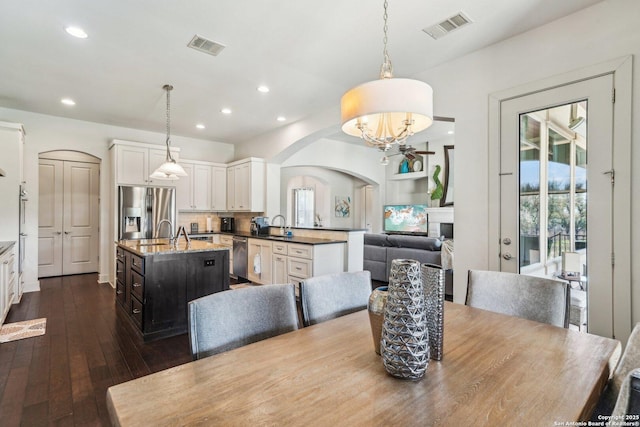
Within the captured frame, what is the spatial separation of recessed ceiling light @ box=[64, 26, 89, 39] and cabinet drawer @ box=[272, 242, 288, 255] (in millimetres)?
3151

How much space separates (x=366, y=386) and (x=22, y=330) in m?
4.05

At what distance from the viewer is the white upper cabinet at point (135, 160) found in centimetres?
522

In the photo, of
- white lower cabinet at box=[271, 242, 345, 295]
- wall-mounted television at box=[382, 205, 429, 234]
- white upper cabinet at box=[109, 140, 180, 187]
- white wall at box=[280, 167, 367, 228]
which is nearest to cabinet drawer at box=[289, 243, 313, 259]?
white lower cabinet at box=[271, 242, 345, 295]

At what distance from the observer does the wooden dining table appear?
836 mm

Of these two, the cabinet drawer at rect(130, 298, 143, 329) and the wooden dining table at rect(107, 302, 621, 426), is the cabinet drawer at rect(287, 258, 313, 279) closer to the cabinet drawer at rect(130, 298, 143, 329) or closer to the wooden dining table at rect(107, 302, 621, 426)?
the cabinet drawer at rect(130, 298, 143, 329)

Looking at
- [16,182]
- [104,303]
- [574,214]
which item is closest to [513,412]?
[574,214]

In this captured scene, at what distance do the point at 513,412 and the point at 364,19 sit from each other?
2595 mm

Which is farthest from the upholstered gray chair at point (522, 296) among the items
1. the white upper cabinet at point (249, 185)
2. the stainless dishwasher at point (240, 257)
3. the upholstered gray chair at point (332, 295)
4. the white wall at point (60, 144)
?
the white wall at point (60, 144)

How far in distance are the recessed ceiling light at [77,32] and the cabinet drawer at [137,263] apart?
2.04 meters

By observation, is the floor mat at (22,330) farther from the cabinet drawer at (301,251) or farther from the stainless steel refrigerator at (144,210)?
the cabinet drawer at (301,251)

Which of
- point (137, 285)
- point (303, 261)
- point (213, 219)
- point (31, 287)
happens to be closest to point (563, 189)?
point (303, 261)

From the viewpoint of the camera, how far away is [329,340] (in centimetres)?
134

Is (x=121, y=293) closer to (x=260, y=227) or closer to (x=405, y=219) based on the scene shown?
(x=260, y=227)

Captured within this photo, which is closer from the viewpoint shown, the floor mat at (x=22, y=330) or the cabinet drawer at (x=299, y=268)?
the floor mat at (x=22, y=330)
